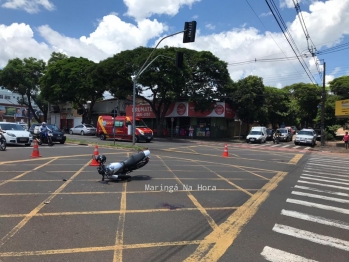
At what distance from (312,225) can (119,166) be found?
523cm

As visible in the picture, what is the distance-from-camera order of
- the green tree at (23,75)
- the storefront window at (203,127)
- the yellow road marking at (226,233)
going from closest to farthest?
the yellow road marking at (226,233) < the storefront window at (203,127) < the green tree at (23,75)

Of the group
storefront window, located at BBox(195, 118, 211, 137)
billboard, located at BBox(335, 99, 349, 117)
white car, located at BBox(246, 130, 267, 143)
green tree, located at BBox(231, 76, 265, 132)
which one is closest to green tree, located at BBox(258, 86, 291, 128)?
green tree, located at BBox(231, 76, 265, 132)

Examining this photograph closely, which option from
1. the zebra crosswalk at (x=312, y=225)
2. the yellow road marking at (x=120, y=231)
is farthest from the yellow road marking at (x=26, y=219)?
the zebra crosswalk at (x=312, y=225)

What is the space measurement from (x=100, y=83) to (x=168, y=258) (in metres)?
33.9

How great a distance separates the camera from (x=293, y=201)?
7.12 metres

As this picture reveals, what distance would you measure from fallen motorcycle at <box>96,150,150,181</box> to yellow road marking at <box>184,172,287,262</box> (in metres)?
3.37

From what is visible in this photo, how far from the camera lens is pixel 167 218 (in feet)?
18.3

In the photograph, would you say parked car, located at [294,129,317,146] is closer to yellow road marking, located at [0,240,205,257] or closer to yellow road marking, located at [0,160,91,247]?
yellow road marking, located at [0,160,91,247]

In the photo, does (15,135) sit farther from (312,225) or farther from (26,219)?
(312,225)

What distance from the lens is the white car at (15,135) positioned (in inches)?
728

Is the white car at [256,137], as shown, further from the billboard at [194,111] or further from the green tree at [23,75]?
the green tree at [23,75]

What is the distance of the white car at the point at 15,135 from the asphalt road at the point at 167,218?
32.7 feet

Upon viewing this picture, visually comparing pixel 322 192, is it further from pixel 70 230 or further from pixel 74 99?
pixel 74 99

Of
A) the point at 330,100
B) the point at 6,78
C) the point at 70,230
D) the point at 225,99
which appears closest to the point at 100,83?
the point at 225,99
